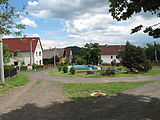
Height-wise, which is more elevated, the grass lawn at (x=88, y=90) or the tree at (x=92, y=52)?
the tree at (x=92, y=52)

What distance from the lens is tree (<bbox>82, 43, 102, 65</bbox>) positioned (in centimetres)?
4353

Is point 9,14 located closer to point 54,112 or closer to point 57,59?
point 54,112

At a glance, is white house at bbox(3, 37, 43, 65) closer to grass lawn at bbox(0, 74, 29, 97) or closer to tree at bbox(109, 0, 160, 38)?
grass lawn at bbox(0, 74, 29, 97)

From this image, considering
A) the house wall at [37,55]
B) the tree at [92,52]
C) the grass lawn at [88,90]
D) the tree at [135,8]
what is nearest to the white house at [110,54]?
the tree at [92,52]

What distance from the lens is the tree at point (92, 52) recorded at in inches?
1714

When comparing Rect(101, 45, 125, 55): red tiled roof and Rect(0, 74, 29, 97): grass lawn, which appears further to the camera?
Rect(101, 45, 125, 55): red tiled roof

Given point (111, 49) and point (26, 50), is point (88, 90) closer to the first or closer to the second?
point (26, 50)

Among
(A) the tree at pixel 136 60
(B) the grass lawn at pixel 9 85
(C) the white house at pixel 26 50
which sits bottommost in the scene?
(B) the grass lawn at pixel 9 85

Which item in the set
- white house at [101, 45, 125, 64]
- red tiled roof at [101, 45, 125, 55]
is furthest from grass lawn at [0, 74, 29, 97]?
red tiled roof at [101, 45, 125, 55]

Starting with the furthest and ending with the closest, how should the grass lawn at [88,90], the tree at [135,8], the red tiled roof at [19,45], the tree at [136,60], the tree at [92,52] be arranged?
the red tiled roof at [19,45], the tree at [92,52], the tree at [136,60], the grass lawn at [88,90], the tree at [135,8]

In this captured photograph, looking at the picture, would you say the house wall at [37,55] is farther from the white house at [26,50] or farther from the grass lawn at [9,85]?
the grass lawn at [9,85]

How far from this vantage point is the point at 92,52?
144ft

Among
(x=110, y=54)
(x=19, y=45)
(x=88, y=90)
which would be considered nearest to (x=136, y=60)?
(x=88, y=90)

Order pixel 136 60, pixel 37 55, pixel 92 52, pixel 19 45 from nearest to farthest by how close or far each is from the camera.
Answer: pixel 136 60, pixel 92 52, pixel 19 45, pixel 37 55
